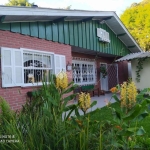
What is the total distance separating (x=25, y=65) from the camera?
654 centimetres

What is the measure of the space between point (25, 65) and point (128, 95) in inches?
195

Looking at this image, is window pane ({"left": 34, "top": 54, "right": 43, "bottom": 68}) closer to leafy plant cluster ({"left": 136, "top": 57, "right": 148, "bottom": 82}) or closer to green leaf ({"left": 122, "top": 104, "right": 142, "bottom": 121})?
green leaf ({"left": 122, "top": 104, "right": 142, "bottom": 121})

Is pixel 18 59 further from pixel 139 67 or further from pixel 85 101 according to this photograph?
pixel 139 67

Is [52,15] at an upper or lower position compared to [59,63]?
upper

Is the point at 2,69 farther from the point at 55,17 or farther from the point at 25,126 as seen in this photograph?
the point at 25,126

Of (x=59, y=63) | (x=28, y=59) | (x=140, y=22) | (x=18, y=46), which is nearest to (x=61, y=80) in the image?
(x=18, y=46)

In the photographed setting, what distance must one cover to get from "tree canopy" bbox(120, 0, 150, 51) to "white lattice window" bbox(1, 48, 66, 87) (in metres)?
15.6

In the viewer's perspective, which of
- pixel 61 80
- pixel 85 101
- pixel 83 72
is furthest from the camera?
pixel 83 72

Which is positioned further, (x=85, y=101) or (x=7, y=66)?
(x=7, y=66)

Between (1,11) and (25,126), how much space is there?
3.73 meters

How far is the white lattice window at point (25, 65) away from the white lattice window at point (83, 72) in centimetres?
292

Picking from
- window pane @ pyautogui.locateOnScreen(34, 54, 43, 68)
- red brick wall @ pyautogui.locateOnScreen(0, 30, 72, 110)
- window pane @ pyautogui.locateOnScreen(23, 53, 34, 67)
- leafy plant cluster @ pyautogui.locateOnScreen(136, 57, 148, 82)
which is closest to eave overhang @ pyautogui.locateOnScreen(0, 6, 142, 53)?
red brick wall @ pyautogui.locateOnScreen(0, 30, 72, 110)

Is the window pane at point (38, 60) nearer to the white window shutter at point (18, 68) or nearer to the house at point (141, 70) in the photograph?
the white window shutter at point (18, 68)

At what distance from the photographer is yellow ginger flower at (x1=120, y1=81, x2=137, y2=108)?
219cm
